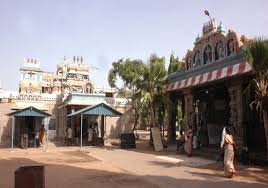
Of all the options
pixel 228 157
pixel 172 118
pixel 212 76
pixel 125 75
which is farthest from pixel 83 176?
pixel 125 75

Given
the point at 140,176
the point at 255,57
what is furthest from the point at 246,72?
the point at 140,176

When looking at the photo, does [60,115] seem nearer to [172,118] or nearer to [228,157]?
[172,118]

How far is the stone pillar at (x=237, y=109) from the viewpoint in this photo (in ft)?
45.8

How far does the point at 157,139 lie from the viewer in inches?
763

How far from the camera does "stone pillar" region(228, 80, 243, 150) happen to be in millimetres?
13969

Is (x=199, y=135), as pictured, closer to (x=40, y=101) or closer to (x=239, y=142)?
(x=239, y=142)

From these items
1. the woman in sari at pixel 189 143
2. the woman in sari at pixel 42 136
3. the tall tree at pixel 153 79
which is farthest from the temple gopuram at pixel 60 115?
the woman in sari at pixel 189 143

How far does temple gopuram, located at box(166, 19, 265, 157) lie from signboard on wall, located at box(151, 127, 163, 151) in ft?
6.71

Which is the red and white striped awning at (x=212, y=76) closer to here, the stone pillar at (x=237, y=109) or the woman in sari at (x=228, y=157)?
the stone pillar at (x=237, y=109)

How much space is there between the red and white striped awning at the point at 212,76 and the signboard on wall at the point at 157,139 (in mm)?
2649

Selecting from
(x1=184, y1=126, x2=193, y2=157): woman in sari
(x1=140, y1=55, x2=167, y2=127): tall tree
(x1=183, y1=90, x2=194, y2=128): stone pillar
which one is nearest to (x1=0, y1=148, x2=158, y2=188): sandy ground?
(x1=184, y1=126, x2=193, y2=157): woman in sari

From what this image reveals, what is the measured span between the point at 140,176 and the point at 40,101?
776 inches

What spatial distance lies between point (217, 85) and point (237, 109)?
9.02 feet

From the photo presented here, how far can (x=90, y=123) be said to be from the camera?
27094 mm
